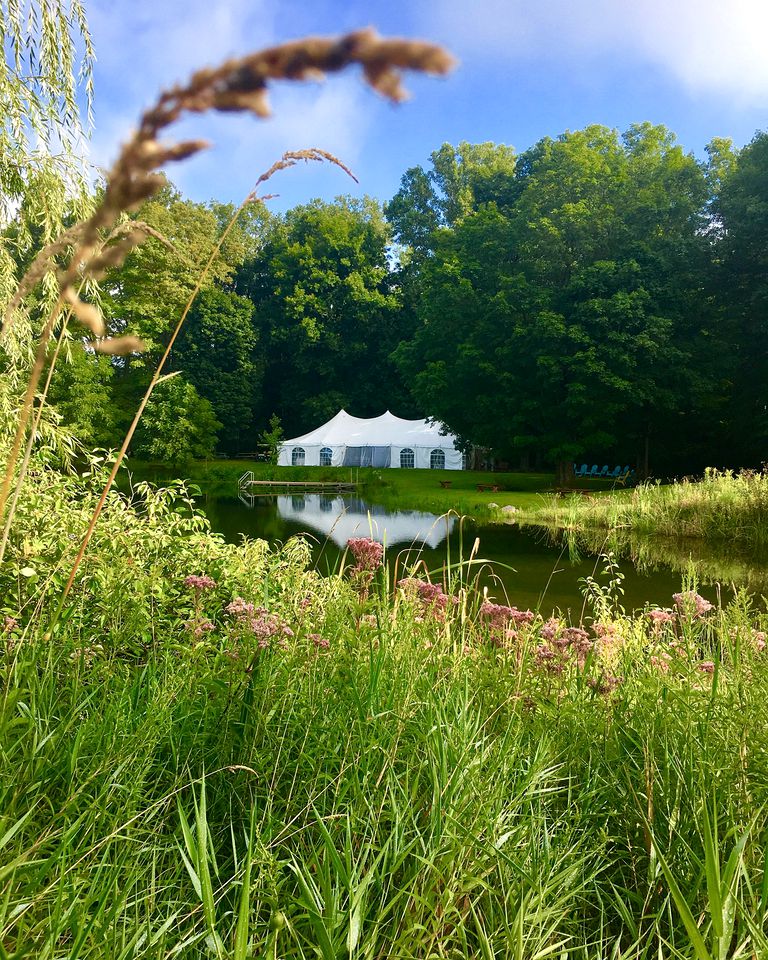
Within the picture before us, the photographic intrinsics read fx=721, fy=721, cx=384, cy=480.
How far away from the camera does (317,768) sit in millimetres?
1847

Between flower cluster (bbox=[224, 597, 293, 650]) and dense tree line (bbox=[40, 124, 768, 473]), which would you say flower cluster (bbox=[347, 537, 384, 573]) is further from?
dense tree line (bbox=[40, 124, 768, 473])

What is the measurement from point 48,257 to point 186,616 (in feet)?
12.3

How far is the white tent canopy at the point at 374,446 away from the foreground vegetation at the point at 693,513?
53.6 ft

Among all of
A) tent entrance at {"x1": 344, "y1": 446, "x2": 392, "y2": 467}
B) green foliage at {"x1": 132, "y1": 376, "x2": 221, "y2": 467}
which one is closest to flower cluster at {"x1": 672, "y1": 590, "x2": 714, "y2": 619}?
green foliage at {"x1": 132, "y1": 376, "x2": 221, "y2": 467}

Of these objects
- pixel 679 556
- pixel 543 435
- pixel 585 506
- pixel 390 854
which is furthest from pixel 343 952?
pixel 543 435

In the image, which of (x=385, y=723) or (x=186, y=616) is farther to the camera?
(x=186, y=616)

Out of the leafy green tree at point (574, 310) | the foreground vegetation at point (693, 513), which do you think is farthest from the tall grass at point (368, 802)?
the leafy green tree at point (574, 310)

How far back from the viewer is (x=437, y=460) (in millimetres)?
32750

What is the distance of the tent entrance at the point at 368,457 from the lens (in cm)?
3316

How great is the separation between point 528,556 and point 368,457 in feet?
72.7

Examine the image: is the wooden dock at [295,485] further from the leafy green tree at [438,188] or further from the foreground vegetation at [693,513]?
the leafy green tree at [438,188]

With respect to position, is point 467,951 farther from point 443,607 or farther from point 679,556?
point 679,556

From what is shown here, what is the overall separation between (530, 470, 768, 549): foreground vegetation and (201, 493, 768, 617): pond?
77cm

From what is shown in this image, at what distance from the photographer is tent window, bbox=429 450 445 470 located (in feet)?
107
